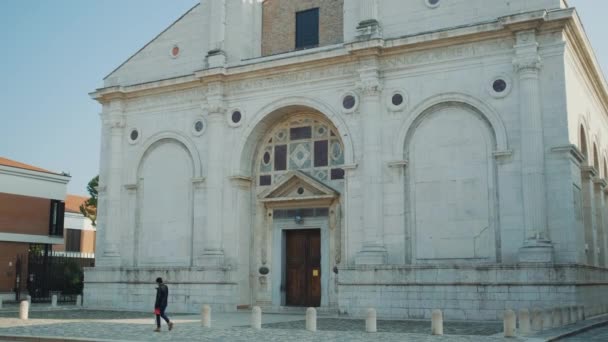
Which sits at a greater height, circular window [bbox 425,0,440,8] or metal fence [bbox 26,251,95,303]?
circular window [bbox 425,0,440,8]

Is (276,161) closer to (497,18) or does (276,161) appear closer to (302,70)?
(302,70)

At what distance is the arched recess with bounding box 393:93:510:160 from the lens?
2252cm

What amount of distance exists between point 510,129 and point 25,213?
2720 centimetres

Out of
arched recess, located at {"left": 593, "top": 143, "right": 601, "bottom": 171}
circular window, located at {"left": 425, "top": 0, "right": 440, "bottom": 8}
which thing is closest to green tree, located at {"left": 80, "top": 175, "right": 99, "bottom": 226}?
circular window, located at {"left": 425, "top": 0, "right": 440, "bottom": 8}

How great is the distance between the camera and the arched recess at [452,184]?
2261cm

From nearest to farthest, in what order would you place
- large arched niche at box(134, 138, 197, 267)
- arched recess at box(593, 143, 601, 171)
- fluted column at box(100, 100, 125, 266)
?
1. arched recess at box(593, 143, 601, 171)
2. large arched niche at box(134, 138, 197, 267)
3. fluted column at box(100, 100, 125, 266)

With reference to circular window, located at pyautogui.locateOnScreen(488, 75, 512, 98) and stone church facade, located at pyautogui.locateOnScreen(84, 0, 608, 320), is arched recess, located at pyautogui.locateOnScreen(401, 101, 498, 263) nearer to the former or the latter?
stone church facade, located at pyautogui.locateOnScreen(84, 0, 608, 320)

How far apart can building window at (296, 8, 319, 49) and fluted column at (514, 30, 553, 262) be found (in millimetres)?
8984

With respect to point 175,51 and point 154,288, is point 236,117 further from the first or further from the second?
point 154,288

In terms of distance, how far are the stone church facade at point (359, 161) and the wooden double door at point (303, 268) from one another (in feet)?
0.31

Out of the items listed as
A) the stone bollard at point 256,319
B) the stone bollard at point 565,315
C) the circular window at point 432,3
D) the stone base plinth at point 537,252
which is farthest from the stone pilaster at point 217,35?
the stone bollard at point 565,315

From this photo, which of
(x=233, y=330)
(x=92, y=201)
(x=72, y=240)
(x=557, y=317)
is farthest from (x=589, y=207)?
(x=72, y=240)

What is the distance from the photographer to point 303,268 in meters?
27.1

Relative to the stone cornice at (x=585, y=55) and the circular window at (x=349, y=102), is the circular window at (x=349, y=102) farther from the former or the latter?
the stone cornice at (x=585, y=55)
